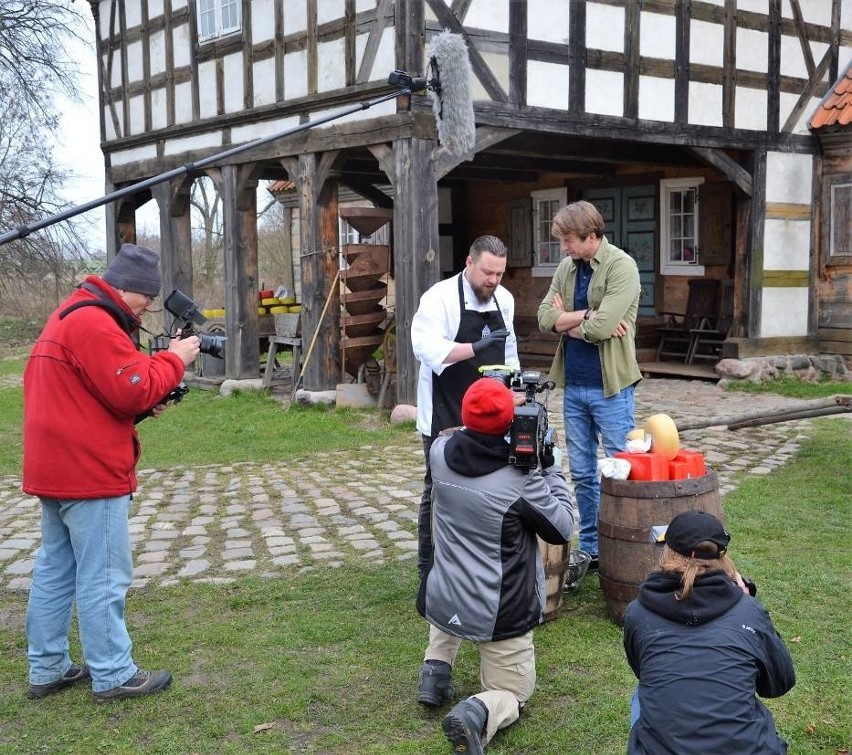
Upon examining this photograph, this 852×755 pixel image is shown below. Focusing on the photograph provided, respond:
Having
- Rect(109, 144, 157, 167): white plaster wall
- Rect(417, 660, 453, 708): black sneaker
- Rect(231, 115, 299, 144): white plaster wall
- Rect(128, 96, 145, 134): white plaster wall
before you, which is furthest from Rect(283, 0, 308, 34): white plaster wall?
Rect(417, 660, 453, 708): black sneaker

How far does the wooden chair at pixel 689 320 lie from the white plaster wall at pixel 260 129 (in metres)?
5.84

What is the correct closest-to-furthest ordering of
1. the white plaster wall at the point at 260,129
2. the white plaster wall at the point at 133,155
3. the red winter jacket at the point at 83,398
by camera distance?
the red winter jacket at the point at 83,398
the white plaster wall at the point at 260,129
the white plaster wall at the point at 133,155

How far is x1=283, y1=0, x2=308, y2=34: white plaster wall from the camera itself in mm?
11203

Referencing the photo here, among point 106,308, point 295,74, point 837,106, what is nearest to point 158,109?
point 295,74

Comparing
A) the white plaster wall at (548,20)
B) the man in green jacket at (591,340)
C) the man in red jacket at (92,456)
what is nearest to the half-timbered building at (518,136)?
the white plaster wall at (548,20)

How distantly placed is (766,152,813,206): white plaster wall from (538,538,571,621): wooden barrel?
9.65 meters

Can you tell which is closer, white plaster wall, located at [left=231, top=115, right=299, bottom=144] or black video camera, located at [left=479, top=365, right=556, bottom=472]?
black video camera, located at [left=479, top=365, right=556, bottom=472]

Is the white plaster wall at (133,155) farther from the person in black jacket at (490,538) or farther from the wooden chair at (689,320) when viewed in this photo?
the person in black jacket at (490,538)

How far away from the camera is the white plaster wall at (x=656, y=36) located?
37.1 ft

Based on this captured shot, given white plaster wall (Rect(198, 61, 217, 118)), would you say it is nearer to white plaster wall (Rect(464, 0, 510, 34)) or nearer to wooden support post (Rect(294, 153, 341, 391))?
wooden support post (Rect(294, 153, 341, 391))

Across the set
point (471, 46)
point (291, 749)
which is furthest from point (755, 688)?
point (471, 46)

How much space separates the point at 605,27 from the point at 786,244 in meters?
3.91

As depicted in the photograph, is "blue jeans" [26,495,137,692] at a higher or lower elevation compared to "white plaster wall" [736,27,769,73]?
lower

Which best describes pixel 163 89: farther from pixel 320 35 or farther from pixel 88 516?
pixel 88 516
